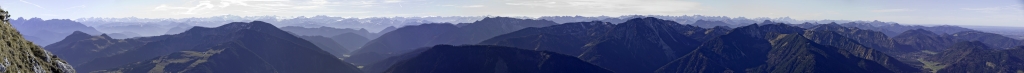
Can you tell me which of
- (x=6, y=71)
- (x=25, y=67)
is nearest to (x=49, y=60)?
(x=25, y=67)

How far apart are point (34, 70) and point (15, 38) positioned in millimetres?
7630

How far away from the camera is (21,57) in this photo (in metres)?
55.5

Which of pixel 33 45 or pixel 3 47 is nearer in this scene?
pixel 3 47

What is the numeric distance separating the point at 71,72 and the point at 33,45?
4.36 metres

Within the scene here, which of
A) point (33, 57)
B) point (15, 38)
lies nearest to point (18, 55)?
point (33, 57)

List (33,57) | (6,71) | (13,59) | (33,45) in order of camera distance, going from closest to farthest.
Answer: (6,71) < (13,59) < (33,57) < (33,45)

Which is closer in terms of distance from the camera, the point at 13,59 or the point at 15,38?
the point at 13,59

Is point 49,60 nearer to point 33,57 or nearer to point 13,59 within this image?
point 33,57

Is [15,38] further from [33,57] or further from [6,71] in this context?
[6,71]

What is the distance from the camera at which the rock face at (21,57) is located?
171 ft

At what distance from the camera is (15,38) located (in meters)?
59.4

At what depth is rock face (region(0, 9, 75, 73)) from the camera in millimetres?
52094

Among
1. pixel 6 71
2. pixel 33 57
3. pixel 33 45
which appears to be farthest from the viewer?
pixel 33 45

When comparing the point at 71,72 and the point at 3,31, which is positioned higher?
the point at 3,31
